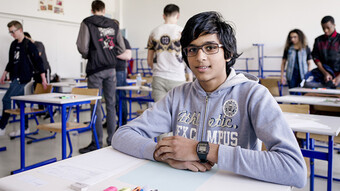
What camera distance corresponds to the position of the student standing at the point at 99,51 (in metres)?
3.21

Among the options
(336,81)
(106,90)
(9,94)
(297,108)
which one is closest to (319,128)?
Result: (297,108)

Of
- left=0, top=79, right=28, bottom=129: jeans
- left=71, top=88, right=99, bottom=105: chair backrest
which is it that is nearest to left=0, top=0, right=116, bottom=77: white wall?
left=0, top=79, right=28, bottom=129: jeans

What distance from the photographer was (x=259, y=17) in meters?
7.98

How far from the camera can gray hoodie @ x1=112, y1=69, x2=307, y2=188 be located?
0.84 m

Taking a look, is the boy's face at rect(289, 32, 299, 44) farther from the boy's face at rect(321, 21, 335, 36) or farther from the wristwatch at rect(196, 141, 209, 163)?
the wristwatch at rect(196, 141, 209, 163)

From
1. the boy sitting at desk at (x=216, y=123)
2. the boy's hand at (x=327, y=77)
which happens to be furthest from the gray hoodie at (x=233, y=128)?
the boy's hand at (x=327, y=77)

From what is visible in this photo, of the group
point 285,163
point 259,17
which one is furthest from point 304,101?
point 259,17

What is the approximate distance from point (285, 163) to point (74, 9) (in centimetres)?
778

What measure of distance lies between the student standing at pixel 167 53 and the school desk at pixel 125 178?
6.69 ft

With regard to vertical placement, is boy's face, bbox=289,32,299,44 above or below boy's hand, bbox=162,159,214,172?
above

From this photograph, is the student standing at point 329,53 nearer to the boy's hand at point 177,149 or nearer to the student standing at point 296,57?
the student standing at point 296,57

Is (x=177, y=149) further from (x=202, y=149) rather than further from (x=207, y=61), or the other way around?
(x=207, y=61)

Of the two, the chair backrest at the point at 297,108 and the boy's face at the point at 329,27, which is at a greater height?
the boy's face at the point at 329,27

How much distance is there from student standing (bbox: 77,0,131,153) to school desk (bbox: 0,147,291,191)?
2.30m
